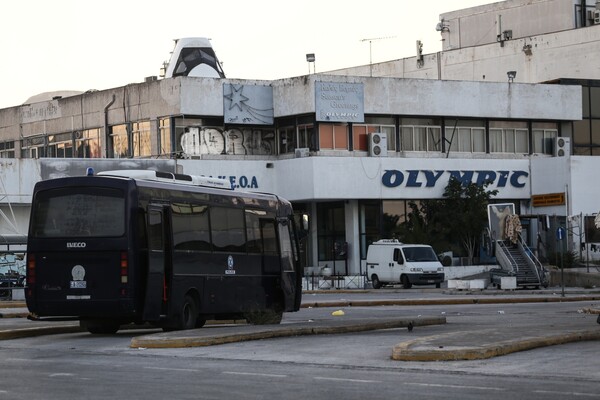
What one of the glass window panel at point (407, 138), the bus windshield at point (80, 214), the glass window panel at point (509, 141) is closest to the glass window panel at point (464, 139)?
the glass window panel at point (509, 141)

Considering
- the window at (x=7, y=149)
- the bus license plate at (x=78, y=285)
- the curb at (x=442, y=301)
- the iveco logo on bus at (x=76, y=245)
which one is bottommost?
the curb at (x=442, y=301)

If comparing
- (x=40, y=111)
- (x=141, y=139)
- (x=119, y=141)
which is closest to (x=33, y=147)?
(x=40, y=111)

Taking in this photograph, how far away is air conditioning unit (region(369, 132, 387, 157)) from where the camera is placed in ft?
223

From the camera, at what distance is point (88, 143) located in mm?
72688

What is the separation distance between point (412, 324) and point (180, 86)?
42688 millimetres

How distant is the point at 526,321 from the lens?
2747cm

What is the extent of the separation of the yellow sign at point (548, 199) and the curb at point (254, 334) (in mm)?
45911

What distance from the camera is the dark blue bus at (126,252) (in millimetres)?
23719

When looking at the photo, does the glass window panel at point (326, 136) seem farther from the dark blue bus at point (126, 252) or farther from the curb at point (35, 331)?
the curb at point (35, 331)

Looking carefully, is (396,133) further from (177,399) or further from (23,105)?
(177,399)

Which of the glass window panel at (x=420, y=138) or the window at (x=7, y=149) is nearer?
the glass window panel at (x=420, y=138)

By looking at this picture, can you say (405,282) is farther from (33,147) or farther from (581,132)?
(33,147)

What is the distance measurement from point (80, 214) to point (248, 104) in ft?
143

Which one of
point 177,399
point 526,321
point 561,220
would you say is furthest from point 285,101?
point 177,399
